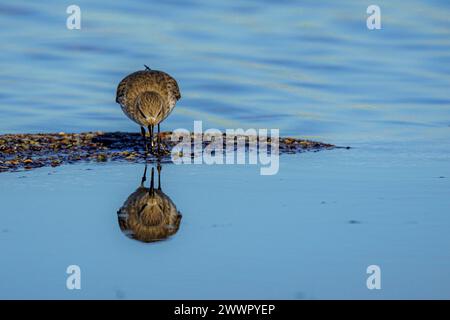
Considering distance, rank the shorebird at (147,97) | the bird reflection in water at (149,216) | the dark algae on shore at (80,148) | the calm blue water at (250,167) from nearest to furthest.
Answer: the calm blue water at (250,167), the bird reflection in water at (149,216), the dark algae on shore at (80,148), the shorebird at (147,97)

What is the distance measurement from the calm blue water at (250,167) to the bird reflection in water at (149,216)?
4.5 inches

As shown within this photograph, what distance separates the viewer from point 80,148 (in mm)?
11008

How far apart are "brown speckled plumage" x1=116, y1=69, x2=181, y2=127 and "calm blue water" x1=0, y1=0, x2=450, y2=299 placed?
1283mm

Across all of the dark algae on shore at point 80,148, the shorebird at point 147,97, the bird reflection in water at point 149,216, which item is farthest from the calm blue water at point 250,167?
the shorebird at point 147,97

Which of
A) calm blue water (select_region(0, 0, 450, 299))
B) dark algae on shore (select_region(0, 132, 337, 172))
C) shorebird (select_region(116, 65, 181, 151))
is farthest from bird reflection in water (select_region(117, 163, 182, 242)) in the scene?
shorebird (select_region(116, 65, 181, 151))

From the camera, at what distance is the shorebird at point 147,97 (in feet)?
37.2

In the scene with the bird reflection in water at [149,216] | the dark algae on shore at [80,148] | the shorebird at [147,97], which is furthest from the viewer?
the shorebird at [147,97]

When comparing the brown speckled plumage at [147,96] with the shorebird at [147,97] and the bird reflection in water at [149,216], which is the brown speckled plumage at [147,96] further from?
the bird reflection in water at [149,216]

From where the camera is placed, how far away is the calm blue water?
21.9 feet

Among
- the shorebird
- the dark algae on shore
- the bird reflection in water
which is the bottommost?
the bird reflection in water

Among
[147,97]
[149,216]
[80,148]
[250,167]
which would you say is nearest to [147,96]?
[147,97]

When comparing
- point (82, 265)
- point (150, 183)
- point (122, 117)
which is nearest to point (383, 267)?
point (82, 265)

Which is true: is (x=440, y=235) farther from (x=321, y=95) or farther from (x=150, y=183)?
(x=321, y=95)

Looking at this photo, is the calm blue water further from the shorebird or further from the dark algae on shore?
the shorebird
